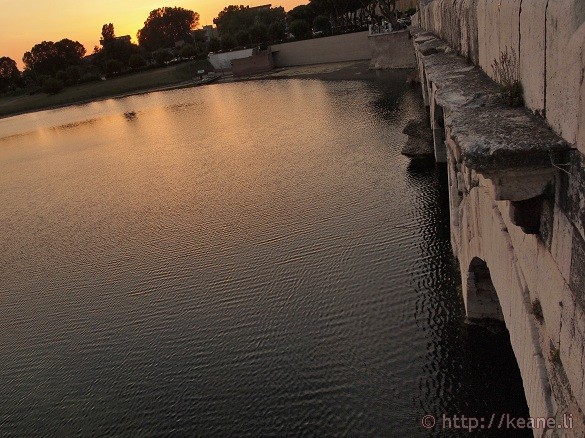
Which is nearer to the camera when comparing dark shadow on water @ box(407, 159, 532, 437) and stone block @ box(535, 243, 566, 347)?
stone block @ box(535, 243, 566, 347)

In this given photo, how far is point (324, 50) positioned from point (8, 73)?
59.0m

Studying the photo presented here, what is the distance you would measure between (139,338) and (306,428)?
4.04m

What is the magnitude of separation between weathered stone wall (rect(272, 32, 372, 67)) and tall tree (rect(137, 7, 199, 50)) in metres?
44.7

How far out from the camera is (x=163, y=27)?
307 ft

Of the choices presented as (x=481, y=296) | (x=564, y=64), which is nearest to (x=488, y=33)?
(x=564, y=64)

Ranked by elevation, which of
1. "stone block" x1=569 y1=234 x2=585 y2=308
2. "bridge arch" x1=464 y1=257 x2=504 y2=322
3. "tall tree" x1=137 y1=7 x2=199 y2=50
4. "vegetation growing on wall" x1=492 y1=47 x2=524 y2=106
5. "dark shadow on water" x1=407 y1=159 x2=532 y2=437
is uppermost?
"tall tree" x1=137 y1=7 x2=199 y2=50

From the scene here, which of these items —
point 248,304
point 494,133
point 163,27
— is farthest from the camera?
point 163,27

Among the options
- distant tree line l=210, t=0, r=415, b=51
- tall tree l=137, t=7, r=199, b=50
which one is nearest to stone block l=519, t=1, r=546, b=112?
distant tree line l=210, t=0, r=415, b=51

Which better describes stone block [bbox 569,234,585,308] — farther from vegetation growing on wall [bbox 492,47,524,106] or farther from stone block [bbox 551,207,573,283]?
vegetation growing on wall [bbox 492,47,524,106]

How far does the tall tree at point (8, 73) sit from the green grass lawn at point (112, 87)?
41.6 ft

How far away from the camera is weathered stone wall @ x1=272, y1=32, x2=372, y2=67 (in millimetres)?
46781

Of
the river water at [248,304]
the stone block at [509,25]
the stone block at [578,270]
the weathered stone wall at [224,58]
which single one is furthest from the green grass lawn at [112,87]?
the stone block at [578,270]

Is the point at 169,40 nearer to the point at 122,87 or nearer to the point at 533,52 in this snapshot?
the point at 122,87

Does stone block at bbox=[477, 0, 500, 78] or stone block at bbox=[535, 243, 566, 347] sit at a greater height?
stone block at bbox=[477, 0, 500, 78]
